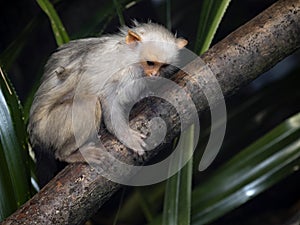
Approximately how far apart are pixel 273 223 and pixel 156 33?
3.23 feet

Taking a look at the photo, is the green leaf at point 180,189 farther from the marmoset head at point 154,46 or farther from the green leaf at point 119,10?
the green leaf at point 119,10

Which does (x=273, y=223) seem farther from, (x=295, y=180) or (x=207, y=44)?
(x=207, y=44)

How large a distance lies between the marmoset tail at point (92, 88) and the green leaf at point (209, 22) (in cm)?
6

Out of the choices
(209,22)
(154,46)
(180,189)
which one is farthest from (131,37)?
(180,189)

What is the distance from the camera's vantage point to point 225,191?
1.30 meters

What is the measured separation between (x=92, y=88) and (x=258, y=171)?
0.38m

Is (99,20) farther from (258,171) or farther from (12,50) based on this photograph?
(258,171)

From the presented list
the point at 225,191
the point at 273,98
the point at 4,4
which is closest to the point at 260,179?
the point at 225,191

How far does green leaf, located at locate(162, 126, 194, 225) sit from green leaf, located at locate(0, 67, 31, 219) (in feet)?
0.88

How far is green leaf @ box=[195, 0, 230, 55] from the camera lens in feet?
3.91

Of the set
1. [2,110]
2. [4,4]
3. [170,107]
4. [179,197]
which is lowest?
[179,197]

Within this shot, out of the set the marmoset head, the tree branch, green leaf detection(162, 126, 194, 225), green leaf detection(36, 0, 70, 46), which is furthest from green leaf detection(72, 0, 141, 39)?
green leaf detection(162, 126, 194, 225)

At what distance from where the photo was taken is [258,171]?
129 centimetres

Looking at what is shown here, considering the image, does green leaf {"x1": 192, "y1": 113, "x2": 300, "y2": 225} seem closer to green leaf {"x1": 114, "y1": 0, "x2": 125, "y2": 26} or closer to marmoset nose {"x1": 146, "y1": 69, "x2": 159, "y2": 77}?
marmoset nose {"x1": 146, "y1": 69, "x2": 159, "y2": 77}
